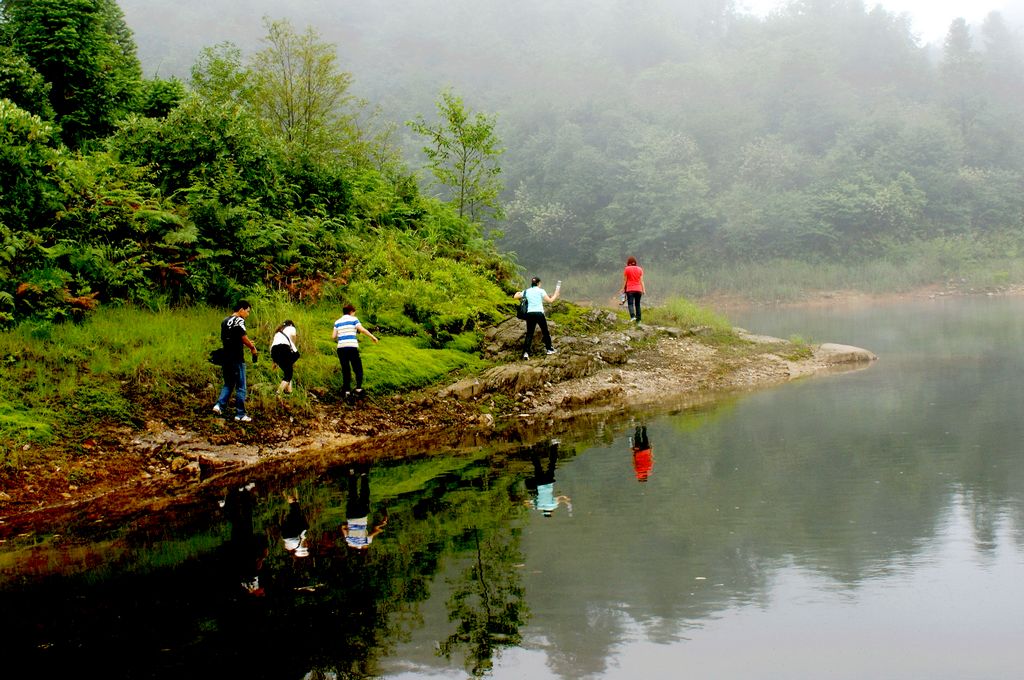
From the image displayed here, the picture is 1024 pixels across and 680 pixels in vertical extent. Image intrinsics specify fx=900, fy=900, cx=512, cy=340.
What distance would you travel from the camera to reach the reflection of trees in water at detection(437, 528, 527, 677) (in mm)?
7066

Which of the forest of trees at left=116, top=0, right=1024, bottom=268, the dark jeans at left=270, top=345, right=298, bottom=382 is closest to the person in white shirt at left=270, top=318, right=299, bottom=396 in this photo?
the dark jeans at left=270, top=345, right=298, bottom=382

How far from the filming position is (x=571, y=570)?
869 cm

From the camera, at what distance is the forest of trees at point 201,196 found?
50.7 ft

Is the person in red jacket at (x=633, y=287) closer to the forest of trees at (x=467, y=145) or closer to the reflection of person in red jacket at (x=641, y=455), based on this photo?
the forest of trees at (x=467, y=145)

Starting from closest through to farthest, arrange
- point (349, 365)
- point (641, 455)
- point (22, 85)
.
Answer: point (641, 455) → point (349, 365) → point (22, 85)

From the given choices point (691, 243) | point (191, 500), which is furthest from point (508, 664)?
point (691, 243)

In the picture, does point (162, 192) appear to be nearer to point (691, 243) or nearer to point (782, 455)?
point (782, 455)

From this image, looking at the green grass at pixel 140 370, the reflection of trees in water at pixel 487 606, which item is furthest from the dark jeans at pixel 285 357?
the reflection of trees in water at pixel 487 606

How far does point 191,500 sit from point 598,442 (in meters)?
6.60

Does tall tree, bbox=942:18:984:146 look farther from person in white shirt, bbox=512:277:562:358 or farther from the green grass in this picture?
the green grass

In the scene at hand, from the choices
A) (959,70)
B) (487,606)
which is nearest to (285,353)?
(487,606)

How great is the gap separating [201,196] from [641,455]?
10.1m

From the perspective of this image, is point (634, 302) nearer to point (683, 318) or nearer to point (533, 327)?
point (683, 318)

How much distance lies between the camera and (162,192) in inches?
719
